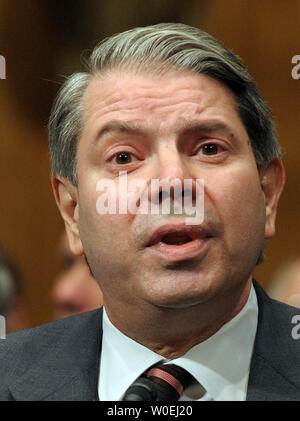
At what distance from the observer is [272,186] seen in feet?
4.48

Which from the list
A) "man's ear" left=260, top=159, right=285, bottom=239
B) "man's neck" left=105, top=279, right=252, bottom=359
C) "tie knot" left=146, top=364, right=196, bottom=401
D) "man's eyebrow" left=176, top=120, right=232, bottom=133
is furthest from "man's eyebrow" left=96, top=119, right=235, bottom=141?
"tie knot" left=146, top=364, right=196, bottom=401

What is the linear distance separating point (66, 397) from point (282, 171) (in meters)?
0.57

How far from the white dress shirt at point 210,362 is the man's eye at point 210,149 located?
287mm

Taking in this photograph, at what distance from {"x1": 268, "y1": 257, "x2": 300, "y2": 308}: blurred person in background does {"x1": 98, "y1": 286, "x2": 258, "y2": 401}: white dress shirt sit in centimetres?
13

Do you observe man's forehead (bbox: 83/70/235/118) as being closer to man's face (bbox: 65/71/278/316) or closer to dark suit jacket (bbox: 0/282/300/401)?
Answer: man's face (bbox: 65/71/278/316)

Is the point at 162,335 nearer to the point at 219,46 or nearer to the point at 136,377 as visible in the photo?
the point at 136,377

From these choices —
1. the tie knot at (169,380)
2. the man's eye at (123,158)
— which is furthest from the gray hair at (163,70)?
the tie knot at (169,380)

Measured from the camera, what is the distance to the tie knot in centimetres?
119

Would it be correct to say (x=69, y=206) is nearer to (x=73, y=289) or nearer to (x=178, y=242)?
(x=73, y=289)

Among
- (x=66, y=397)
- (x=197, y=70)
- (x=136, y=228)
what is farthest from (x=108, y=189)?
(x=66, y=397)

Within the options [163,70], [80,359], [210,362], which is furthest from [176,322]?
[163,70]

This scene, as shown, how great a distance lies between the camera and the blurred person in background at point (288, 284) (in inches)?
56.3

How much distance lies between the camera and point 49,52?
1505 mm
